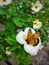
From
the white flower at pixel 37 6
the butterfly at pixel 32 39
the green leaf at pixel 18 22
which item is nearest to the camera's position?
the butterfly at pixel 32 39

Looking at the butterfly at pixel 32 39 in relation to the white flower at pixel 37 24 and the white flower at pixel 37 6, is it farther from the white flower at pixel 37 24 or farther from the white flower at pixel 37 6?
the white flower at pixel 37 6

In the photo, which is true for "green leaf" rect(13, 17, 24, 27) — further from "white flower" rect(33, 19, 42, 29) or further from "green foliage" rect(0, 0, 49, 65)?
"white flower" rect(33, 19, 42, 29)

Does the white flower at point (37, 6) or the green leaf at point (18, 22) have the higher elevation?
the green leaf at point (18, 22)

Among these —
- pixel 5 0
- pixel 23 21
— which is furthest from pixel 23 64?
pixel 5 0

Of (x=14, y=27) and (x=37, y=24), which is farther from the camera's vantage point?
(x=37, y=24)

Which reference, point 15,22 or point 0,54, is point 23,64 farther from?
point 15,22

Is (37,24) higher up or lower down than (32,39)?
lower down

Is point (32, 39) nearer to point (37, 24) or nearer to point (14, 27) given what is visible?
point (14, 27)

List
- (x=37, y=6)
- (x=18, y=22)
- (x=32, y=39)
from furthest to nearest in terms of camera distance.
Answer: (x=37, y=6), (x=18, y=22), (x=32, y=39)

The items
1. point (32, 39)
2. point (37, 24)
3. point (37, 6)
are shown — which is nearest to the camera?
point (32, 39)

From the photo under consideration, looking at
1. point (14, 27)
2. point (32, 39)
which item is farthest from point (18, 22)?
point (32, 39)

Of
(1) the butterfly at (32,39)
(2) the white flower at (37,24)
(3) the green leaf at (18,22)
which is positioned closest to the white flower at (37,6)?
(2) the white flower at (37,24)
